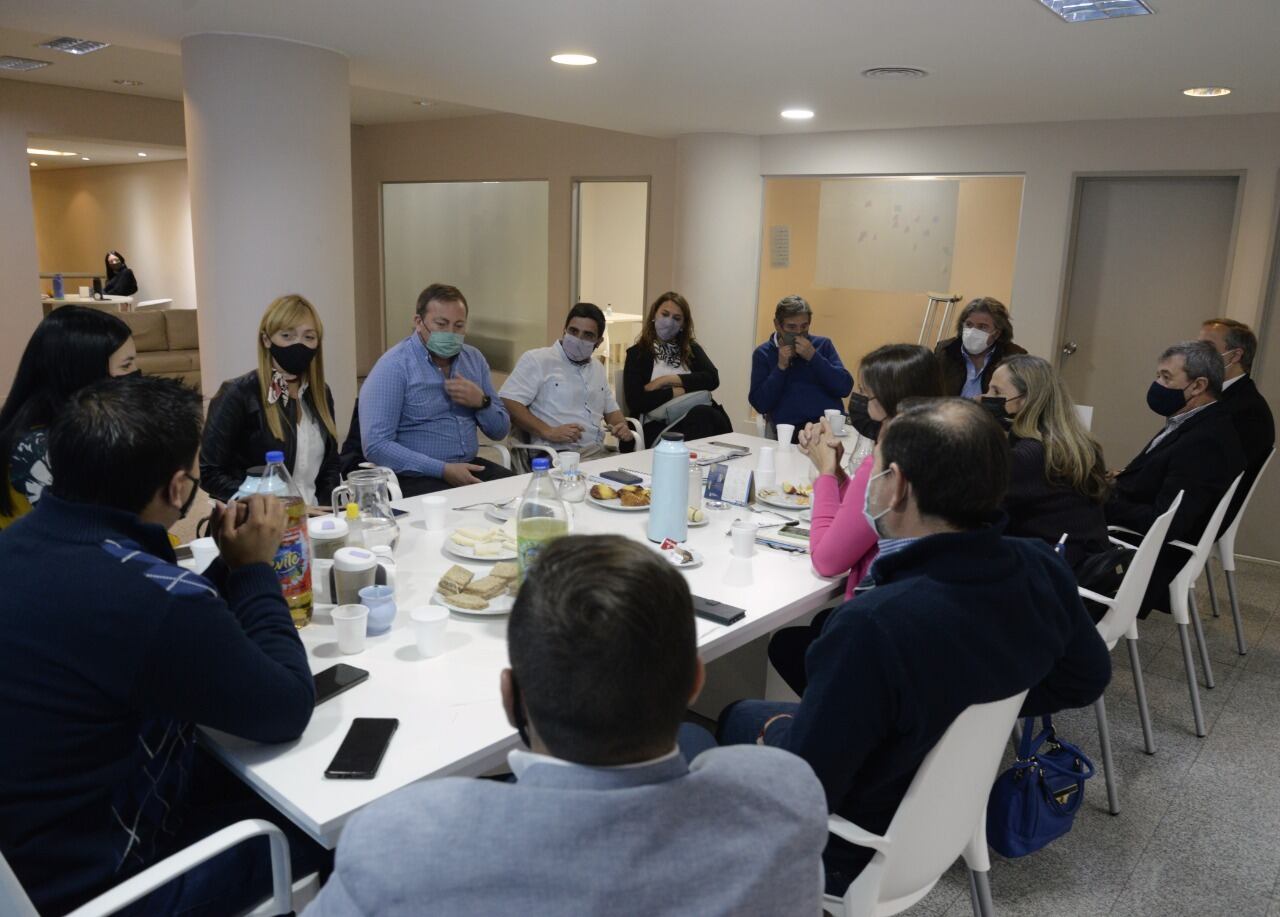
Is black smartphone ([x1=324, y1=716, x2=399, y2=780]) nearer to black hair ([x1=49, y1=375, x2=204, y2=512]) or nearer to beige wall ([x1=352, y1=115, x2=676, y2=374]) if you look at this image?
black hair ([x1=49, y1=375, x2=204, y2=512])

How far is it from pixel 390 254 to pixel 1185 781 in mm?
8503

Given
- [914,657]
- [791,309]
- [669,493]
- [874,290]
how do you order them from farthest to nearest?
[874,290] < [791,309] < [669,493] < [914,657]

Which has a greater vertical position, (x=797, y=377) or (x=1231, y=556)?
(x=797, y=377)

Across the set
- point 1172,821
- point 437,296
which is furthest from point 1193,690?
point 437,296

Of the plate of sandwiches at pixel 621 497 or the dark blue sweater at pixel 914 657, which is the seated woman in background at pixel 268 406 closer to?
the plate of sandwiches at pixel 621 497

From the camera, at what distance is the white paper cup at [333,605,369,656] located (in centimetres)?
174

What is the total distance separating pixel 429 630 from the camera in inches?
68.3

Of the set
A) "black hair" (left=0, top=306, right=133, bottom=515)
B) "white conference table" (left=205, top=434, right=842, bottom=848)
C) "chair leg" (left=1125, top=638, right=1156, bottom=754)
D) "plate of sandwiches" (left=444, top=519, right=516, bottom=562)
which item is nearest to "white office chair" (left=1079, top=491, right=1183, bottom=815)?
"chair leg" (left=1125, top=638, right=1156, bottom=754)

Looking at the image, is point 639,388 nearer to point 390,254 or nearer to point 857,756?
point 857,756

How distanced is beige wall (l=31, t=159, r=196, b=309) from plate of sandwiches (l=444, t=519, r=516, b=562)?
10.4 metres

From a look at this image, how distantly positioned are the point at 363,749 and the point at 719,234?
542cm

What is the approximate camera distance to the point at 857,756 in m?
1.44

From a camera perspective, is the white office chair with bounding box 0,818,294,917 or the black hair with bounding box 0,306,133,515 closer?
the white office chair with bounding box 0,818,294,917

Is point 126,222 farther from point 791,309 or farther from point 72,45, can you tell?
point 791,309
